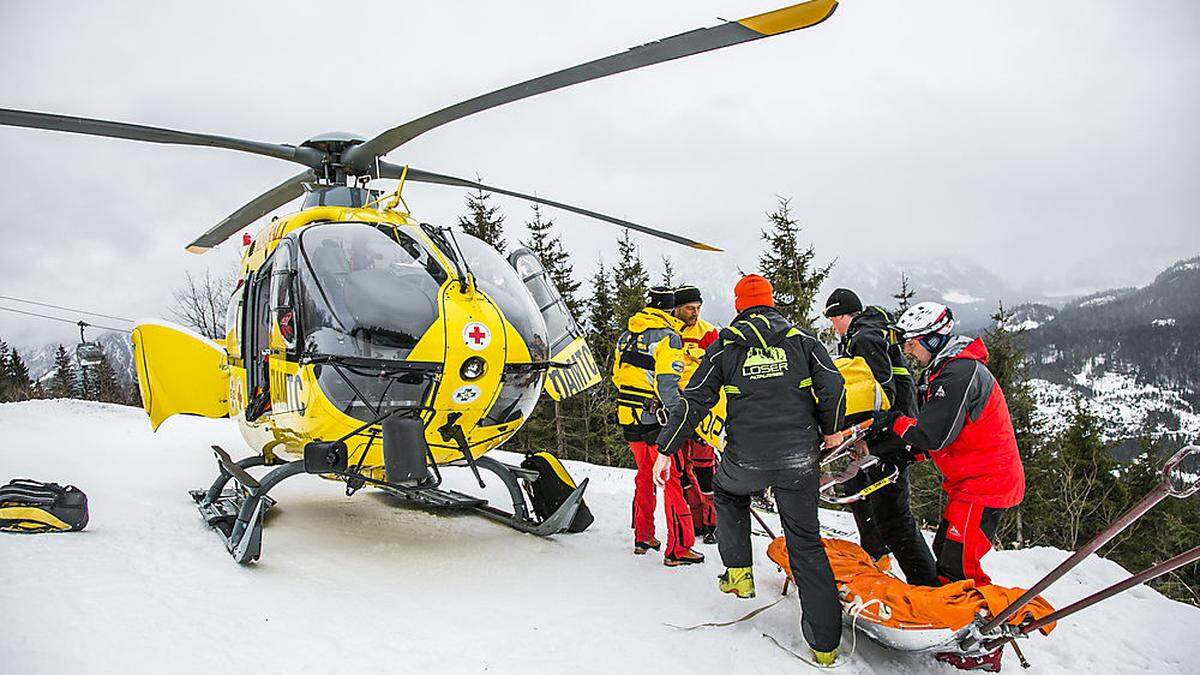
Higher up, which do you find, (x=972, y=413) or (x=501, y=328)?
(x=501, y=328)

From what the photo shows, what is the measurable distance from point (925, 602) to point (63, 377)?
5487cm

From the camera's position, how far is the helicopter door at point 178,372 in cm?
622

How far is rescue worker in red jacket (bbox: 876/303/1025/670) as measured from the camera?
3.90m

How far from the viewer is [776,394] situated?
12.8 ft

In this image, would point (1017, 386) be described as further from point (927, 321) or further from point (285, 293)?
point (285, 293)

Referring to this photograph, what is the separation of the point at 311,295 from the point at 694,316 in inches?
119

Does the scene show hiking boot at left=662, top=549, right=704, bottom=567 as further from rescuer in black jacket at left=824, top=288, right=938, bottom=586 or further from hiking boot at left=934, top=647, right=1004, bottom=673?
hiking boot at left=934, top=647, right=1004, bottom=673

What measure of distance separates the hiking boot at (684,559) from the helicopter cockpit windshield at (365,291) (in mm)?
2567

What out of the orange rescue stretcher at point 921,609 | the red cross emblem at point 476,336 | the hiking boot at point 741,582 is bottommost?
the hiking boot at point 741,582

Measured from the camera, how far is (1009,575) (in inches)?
227

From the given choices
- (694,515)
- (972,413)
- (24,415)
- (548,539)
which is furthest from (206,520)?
(24,415)

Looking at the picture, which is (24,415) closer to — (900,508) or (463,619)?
(463,619)

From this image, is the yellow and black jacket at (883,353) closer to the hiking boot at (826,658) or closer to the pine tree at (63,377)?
the hiking boot at (826,658)

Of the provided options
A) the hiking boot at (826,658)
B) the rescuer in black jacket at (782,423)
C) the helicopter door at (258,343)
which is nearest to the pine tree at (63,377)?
the helicopter door at (258,343)
